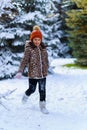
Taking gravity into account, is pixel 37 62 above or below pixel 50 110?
above

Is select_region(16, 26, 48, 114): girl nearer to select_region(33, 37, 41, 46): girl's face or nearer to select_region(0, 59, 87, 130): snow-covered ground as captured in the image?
select_region(33, 37, 41, 46): girl's face

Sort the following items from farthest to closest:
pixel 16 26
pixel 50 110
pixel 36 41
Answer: pixel 16 26 < pixel 50 110 < pixel 36 41

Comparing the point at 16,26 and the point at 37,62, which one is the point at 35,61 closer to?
the point at 37,62

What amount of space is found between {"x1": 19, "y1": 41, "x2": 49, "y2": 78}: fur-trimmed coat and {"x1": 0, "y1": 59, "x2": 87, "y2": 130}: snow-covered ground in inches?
32.1

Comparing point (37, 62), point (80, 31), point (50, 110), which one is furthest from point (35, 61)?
point (80, 31)

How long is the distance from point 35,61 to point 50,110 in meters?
1.18

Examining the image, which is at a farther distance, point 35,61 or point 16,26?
point 16,26

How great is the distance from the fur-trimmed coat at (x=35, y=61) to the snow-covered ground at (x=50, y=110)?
0.82m

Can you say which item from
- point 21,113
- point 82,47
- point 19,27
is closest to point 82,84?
point 19,27

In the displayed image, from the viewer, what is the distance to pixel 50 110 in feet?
28.1

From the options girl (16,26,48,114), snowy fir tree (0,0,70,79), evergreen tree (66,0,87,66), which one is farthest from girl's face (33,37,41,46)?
evergreen tree (66,0,87,66)

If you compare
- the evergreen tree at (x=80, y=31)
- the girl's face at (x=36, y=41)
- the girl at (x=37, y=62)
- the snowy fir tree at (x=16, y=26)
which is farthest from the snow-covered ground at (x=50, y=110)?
the evergreen tree at (x=80, y=31)

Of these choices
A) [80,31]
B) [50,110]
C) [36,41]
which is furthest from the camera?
[80,31]

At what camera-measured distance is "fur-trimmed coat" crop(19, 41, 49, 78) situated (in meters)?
8.34
